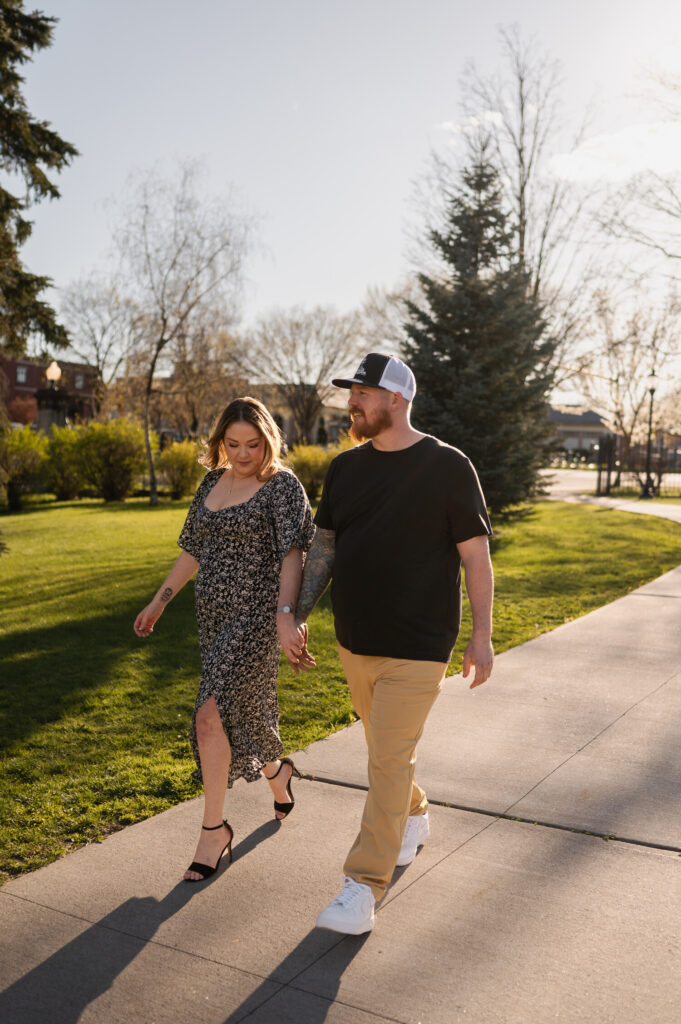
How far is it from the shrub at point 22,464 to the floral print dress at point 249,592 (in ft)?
59.2

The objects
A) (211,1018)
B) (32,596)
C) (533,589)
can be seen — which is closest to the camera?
(211,1018)

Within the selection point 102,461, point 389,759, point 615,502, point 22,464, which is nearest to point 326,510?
point 389,759

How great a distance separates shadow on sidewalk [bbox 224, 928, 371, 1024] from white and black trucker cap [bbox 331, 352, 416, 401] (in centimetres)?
186

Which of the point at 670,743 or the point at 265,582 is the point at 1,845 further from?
the point at 670,743

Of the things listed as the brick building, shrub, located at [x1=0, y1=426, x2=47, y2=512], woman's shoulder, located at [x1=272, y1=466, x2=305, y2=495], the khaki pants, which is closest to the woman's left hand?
the khaki pants

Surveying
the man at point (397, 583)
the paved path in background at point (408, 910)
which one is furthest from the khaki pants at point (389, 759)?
the paved path in background at point (408, 910)

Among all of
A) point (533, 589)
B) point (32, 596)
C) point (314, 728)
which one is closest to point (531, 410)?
point (533, 589)

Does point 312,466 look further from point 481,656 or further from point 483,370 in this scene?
point 481,656

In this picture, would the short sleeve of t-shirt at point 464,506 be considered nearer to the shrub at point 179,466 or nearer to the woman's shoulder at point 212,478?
the woman's shoulder at point 212,478

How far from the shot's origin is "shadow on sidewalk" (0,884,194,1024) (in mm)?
2547

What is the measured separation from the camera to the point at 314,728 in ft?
17.6

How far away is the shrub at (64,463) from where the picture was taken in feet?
80.3

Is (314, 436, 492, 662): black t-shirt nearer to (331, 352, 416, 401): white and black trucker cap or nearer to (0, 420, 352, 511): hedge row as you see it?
(331, 352, 416, 401): white and black trucker cap

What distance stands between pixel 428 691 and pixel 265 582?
2.90 ft
